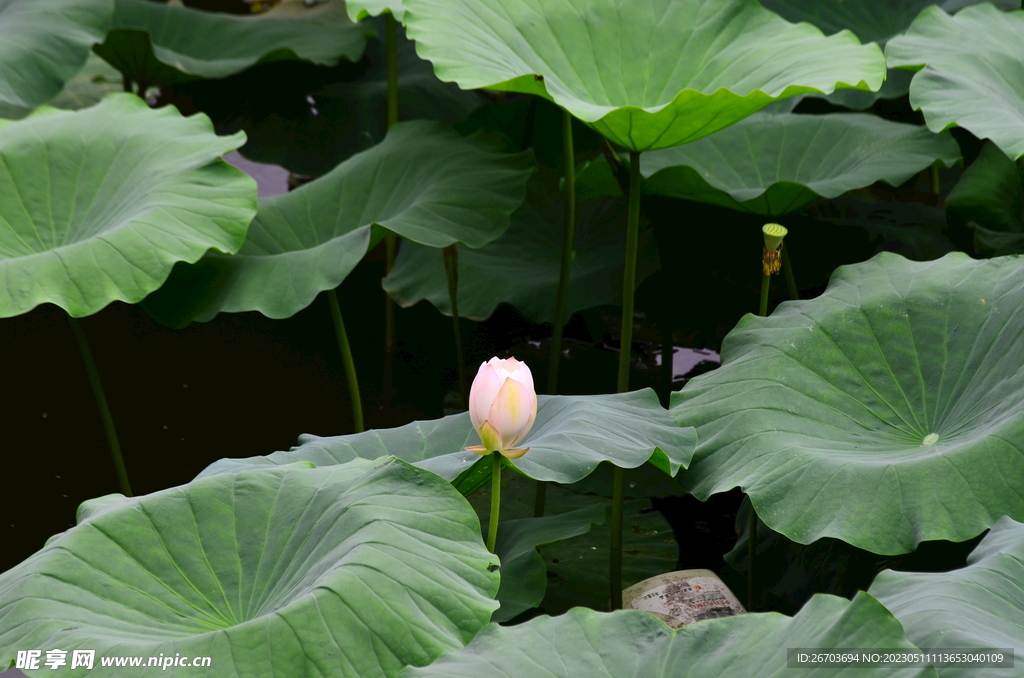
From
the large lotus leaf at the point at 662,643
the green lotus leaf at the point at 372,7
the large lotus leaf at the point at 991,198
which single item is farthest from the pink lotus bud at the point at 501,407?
the large lotus leaf at the point at 991,198

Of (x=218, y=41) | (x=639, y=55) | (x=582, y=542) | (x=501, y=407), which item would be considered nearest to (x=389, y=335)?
(x=582, y=542)

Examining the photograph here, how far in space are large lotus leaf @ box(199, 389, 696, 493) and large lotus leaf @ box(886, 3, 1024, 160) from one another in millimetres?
865

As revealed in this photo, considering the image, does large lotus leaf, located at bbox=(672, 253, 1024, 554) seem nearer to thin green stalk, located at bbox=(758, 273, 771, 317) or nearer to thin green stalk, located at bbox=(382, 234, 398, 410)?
thin green stalk, located at bbox=(758, 273, 771, 317)

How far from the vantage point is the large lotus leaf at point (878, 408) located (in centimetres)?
118

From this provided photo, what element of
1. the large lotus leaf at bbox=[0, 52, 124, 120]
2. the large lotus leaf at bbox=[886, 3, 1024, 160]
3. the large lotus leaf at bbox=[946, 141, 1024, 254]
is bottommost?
the large lotus leaf at bbox=[946, 141, 1024, 254]

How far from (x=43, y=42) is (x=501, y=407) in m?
2.08

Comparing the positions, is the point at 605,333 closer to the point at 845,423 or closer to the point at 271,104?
the point at 845,423

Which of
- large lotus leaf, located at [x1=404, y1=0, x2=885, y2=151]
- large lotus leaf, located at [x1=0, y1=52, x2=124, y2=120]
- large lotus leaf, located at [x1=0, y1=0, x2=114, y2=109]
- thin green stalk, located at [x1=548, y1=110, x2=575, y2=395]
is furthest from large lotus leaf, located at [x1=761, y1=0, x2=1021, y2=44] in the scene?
large lotus leaf, located at [x1=0, y1=52, x2=124, y2=120]

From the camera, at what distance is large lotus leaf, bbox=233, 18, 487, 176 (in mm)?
3068

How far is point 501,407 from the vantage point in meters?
1.05

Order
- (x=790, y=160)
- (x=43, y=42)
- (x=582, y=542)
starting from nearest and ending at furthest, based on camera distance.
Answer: (x=582, y=542) → (x=790, y=160) → (x=43, y=42)

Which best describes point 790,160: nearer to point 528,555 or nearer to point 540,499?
point 540,499

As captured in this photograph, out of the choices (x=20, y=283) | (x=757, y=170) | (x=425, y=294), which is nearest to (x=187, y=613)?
(x=20, y=283)

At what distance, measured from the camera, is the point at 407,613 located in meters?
1.02
